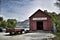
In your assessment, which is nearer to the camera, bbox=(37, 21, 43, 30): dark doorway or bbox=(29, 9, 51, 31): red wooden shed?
bbox=(29, 9, 51, 31): red wooden shed

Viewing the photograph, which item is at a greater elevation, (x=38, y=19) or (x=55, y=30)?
(x=38, y=19)

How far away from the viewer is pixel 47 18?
3572 cm

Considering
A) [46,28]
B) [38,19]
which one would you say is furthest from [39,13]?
[46,28]

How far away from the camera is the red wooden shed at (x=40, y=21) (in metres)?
35.6

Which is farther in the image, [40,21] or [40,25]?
[40,25]

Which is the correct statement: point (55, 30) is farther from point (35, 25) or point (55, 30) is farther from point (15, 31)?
point (15, 31)

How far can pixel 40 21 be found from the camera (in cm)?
3622

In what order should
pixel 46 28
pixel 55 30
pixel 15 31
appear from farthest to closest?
pixel 46 28 → pixel 55 30 → pixel 15 31

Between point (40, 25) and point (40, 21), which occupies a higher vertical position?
point (40, 21)

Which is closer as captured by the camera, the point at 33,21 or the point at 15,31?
the point at 15,31

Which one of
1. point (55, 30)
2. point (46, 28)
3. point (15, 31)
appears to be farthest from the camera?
point (46, 28)

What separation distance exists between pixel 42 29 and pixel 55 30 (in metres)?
3.89

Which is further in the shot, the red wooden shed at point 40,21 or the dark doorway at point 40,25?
the dark doorway at point 40,25

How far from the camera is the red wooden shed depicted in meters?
35.6
